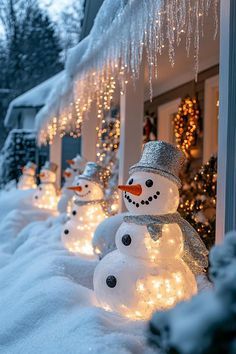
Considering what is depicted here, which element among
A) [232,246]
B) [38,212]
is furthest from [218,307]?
[38,212]

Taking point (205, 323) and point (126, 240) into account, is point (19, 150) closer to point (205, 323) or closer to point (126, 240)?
point (126, 240)

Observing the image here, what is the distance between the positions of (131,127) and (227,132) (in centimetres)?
273

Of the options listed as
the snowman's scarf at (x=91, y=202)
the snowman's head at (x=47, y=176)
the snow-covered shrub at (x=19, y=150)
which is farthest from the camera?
the snow-covered shrub at (x=19, y=150)

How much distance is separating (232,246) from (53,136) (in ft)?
38.7

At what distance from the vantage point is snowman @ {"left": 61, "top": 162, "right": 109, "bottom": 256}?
5789 millimetres

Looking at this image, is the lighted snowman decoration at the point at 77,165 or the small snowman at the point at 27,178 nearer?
the lighted snowman decoration at the point at 77,165

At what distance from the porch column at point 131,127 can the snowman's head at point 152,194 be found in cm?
250

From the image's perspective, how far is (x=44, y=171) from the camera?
1066cm

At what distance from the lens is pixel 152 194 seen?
353 cm

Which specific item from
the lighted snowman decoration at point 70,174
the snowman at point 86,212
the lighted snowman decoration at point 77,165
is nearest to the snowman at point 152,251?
the snowman at point 86,212

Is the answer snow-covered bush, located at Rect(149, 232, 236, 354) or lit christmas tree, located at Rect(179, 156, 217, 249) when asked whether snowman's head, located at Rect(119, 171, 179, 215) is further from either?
snow-covered bush, located at Rect(149, 232, 236, 354)

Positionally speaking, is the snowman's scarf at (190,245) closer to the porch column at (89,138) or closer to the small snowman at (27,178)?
the porch column at (89,138)

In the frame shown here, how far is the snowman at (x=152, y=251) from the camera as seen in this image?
3.33 metres

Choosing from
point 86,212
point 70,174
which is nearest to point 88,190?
point 86,212
